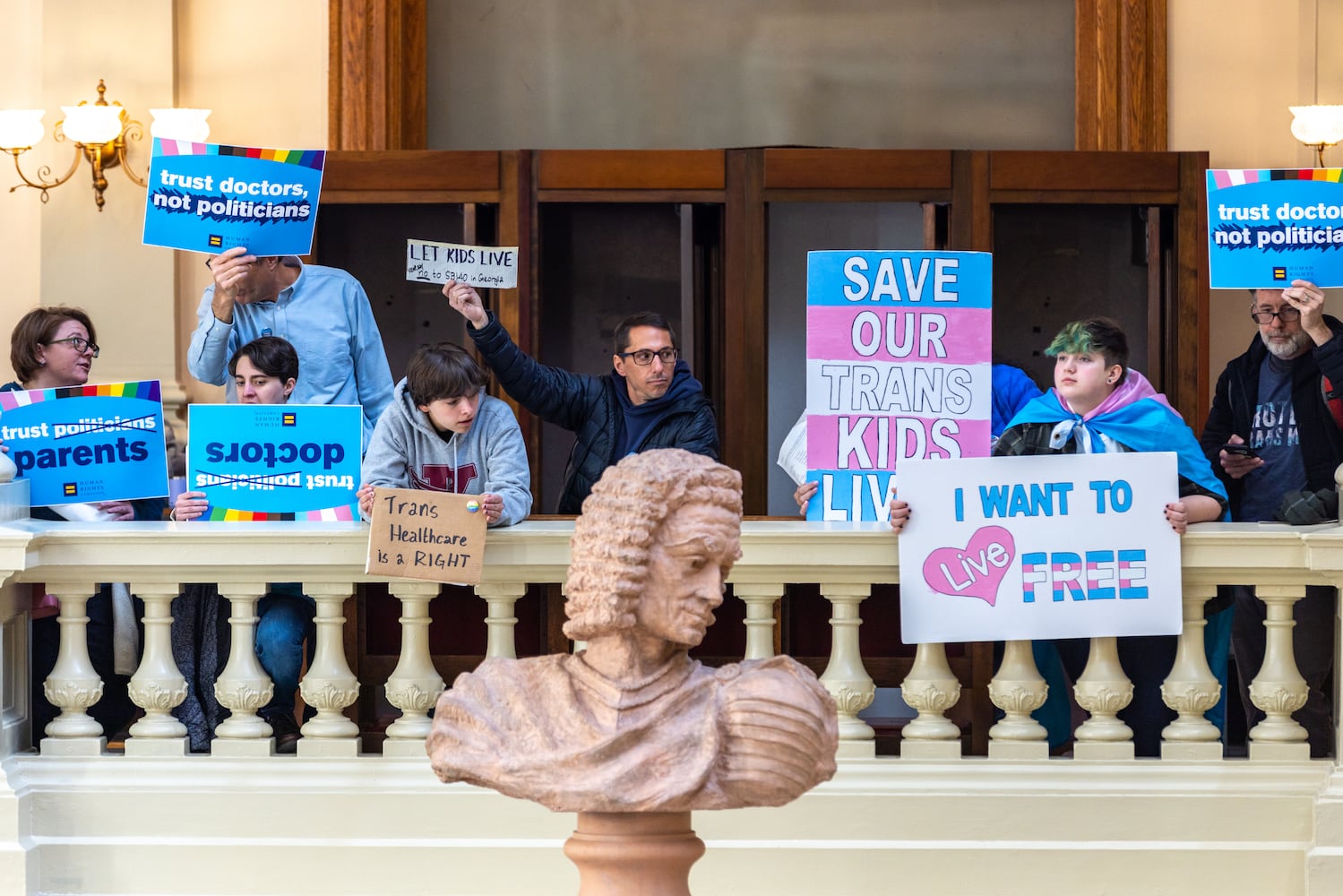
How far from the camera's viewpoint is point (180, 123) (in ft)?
26.3

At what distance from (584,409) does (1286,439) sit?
207 centimetres

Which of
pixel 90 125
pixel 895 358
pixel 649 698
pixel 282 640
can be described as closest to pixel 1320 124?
pixel 895 358

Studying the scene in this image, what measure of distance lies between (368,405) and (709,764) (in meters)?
2.71

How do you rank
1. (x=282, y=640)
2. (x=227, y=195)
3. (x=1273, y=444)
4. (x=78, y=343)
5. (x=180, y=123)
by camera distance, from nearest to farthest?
1. (x=282, y=640)
2. (x=227, y=195)
3. (x=78, y=343)
4. (x=1273, y=444)
5. (x=180, y=123)

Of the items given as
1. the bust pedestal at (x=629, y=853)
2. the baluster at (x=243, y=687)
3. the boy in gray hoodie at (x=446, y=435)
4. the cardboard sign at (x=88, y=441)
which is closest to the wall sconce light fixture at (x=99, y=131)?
the cardboard sign at (x=88, y=441)

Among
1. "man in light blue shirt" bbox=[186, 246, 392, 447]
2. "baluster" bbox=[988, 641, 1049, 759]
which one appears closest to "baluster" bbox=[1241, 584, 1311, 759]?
"baluster" bbox=[988, 641, 1049, 759]

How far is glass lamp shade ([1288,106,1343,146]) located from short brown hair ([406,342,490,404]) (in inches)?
170

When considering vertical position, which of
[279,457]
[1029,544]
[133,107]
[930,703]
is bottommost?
[930,703]

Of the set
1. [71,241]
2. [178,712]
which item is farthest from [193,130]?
[178,712]

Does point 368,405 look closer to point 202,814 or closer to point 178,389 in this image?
point 202,814

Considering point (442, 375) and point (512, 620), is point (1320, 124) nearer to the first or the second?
point (442, 375)

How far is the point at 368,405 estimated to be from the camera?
5.90 m

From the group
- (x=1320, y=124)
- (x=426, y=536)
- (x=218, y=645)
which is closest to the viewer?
(x=426, y=536)

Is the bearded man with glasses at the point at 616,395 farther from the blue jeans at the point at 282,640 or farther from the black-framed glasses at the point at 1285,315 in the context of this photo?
the black-framed glasses at the point at 1285,315
